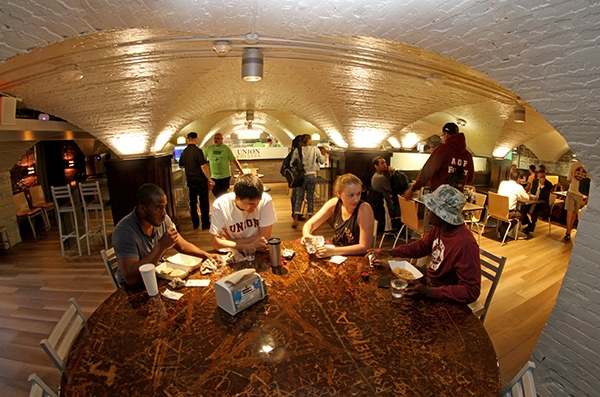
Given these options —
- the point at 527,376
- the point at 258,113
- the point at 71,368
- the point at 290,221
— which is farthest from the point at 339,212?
the point at 258,113

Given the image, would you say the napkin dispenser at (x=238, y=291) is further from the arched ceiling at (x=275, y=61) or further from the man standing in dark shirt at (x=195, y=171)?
the man standing in dark shirt at (x=195, y=171)

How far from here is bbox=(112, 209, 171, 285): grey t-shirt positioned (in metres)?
2.12

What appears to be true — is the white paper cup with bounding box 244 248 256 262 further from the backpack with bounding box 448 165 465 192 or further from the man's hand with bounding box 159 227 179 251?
the backpack with bounding box 448 165 465 192

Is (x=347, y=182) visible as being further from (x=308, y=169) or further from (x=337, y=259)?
(x=308, y=169)

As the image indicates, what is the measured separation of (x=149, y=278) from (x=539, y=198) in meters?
7.68

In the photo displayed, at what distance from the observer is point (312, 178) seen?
20.7 ft

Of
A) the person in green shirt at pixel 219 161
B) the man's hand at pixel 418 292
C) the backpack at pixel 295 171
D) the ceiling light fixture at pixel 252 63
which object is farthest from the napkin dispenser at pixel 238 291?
the person in green shirt at pixel 219 161

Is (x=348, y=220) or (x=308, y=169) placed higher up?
(x=308, y=169)

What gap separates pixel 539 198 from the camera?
6.57 m

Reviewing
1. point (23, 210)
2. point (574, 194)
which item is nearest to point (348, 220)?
point (574, 194)

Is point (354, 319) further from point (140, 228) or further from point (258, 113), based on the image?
point (258, 113)

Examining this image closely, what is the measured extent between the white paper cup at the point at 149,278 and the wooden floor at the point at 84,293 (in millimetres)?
1535

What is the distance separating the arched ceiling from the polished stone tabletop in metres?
1.50

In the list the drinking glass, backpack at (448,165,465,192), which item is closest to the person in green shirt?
backpack at (448,165,465,192)
